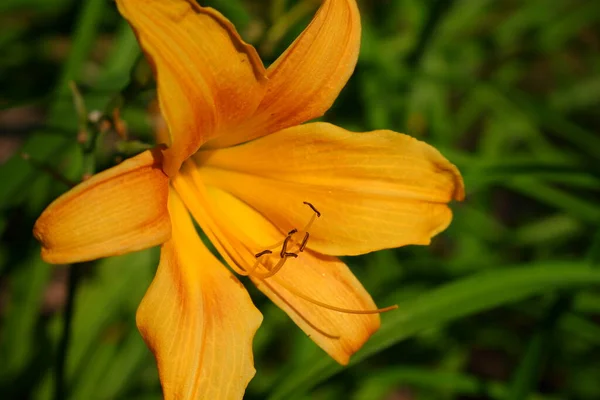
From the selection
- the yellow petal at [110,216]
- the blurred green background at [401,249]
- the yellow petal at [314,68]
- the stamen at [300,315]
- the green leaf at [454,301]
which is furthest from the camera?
the blurred green background at [401,249]

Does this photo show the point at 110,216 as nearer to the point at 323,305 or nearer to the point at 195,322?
the point at 195,322

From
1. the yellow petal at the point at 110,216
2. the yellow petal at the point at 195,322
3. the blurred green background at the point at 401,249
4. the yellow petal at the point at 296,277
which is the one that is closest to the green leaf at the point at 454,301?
the blurred green background at the point at 401,249

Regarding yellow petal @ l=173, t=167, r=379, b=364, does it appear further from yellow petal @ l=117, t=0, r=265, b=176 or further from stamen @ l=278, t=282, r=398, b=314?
yellow petal @ l=117, t=0, r=265, b=176

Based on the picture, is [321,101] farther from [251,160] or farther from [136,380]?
[136,380]

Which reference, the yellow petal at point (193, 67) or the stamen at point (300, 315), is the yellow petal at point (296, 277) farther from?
the yellow petal at point (193, 67)

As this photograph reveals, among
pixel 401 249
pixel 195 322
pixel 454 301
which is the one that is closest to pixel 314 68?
pixel 195 322

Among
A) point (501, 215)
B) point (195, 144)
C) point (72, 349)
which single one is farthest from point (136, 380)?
point (501, 215)
